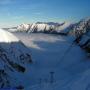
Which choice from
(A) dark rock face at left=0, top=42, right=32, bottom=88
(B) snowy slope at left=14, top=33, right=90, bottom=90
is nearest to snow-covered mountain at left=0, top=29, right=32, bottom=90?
(A) dark rock face at left=0, top=42, right=32, bottom=88

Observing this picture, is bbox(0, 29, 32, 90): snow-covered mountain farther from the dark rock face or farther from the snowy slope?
the snowy slope

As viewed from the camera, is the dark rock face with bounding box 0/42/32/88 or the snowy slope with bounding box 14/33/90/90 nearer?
the snowy slope with bounding box 14/33/90/90

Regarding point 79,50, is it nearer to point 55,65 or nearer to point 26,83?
point 55,65

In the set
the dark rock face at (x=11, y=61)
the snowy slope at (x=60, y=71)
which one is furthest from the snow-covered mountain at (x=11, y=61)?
the snowy slope at (x=60, y=71)

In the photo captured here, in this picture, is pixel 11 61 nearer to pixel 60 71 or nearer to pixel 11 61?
pixel 11 61

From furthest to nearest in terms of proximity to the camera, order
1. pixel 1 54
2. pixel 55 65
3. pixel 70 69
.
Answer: pixel 55 65 < pixel 70 69 < pixel 1 54

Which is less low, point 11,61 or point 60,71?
point 11,61

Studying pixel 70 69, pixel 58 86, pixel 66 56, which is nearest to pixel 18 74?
pixel 70 69

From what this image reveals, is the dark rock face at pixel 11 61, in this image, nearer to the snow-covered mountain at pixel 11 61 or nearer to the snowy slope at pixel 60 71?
the snow-covered mountain at pixel 11 61

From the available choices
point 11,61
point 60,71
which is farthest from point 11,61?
point 60,71
